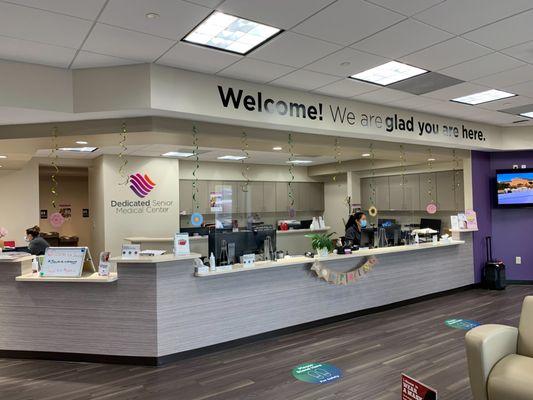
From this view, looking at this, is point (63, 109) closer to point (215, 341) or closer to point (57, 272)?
point (57, 272)

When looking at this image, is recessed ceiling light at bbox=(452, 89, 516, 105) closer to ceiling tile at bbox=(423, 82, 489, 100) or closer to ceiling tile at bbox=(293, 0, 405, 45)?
ceiling tile at bbox=(423, 82, 489, 100)

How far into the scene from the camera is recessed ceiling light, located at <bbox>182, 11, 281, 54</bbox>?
2.96m

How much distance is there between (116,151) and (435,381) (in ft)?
22.1

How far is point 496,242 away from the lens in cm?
762

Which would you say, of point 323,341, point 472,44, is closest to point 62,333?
point 323,341

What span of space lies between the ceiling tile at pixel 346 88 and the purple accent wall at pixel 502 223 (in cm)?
389

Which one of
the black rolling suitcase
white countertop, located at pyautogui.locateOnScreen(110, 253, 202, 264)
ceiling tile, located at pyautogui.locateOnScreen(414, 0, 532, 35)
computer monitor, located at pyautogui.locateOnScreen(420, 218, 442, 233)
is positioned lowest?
the black rolling suitcase

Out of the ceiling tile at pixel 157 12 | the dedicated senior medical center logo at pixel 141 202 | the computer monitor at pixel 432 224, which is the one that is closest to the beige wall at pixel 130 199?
the dedicated senior medical center logo at pixel 141 202

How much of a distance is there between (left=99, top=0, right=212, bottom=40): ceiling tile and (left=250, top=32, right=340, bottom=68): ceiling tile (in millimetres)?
720

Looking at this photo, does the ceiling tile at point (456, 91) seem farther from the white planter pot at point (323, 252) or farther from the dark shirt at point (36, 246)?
the dark shirt at point (36, 246)

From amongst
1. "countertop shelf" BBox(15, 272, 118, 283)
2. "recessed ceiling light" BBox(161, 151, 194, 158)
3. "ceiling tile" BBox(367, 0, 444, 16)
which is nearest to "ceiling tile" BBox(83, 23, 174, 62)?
"ceiling tile" BBox(367, 0, 444, 16)

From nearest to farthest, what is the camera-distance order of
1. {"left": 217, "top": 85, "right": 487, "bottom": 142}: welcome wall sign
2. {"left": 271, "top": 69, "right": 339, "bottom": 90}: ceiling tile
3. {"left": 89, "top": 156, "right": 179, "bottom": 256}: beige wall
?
{"left": 271, "top": 69, "right": 339, "bottom": 90}: ceiling tile → {"left": 217, "top": 85, "right": 487, "bottom": 142}: welcome wall sign → {"left": 89, "top": 156, "right": 179, "bottom": 256}: beige wall

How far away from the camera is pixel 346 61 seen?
149 inches

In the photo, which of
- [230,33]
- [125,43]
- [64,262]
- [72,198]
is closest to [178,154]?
[64,262]
